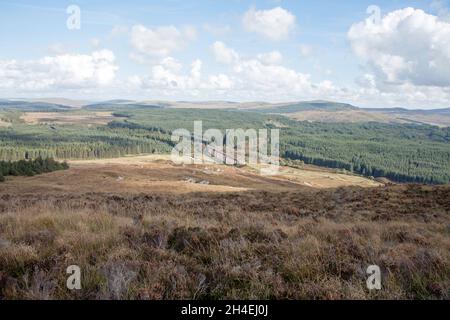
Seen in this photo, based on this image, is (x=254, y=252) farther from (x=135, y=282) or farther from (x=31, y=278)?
(x=31, y=278)

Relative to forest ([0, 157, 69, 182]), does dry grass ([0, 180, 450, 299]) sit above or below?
above

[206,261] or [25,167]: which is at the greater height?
[206,261]

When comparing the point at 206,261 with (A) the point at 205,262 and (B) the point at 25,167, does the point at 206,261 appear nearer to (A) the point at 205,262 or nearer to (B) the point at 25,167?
(A) the point at 205,262

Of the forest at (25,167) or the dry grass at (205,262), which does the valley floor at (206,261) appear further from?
the forest at (25,167)

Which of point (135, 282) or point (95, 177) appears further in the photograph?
point (95, 177)

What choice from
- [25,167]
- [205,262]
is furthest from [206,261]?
[25,167]

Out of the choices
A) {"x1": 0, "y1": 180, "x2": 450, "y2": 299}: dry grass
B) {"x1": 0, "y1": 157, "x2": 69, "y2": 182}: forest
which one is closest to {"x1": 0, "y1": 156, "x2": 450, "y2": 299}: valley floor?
{"x1": 0, "y1": 180, "x2": 450, "y2": 299}: dry grass

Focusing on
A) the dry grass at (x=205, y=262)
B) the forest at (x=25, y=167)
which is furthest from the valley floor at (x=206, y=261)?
the forest at (x=25, y=167)

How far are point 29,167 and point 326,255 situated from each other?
2961 inches

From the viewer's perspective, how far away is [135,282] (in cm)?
523

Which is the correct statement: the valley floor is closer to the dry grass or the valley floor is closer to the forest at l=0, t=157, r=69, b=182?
the dry grass

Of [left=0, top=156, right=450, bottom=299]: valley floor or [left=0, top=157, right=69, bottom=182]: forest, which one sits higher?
[left=0, top=156, right=450, bottom=299]: valley floor

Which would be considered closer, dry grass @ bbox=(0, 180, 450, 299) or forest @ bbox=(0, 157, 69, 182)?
dry grass @ bbox=(0, 180, 450, 299)
